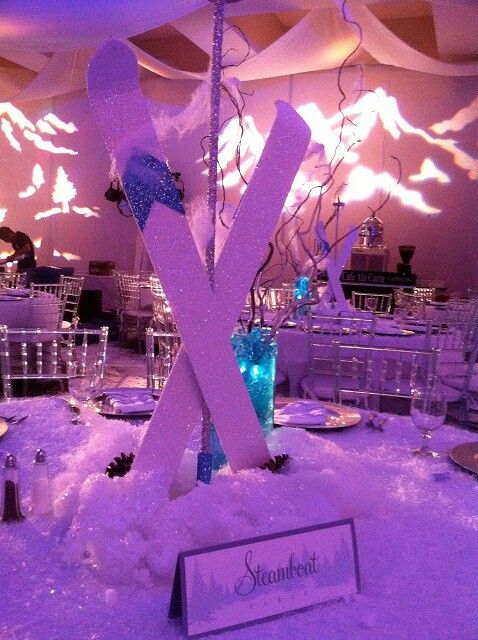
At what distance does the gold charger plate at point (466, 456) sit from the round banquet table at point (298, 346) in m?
1.98

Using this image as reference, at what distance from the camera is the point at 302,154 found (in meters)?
1.05

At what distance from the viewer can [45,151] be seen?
1066 cm

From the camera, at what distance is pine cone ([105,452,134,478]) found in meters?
0.95

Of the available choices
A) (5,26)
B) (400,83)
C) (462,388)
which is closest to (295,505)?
(462,388)

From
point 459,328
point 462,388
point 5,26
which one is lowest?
point 462,388

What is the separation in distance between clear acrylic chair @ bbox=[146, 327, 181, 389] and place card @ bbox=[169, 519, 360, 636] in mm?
1223

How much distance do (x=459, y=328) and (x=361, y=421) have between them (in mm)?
2798

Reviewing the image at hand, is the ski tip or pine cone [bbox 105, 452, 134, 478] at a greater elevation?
the ski tip

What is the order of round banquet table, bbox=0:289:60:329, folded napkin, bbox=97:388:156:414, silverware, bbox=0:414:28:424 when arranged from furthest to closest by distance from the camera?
round banquet table, bbox=0:289:60:329 → folded napkin, bbox=97:388:156:414 → silverware, bbox=0:414:28:424

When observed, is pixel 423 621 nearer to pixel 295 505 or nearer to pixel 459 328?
pixel 295 505

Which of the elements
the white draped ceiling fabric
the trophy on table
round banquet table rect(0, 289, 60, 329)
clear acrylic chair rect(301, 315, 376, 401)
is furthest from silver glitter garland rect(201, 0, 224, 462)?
the trophy on table

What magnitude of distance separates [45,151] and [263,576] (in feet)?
35.3

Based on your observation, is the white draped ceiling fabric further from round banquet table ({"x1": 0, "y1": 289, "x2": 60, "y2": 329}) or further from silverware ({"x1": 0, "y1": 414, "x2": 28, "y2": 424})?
silverware ({"x1": 0, "y1": 414, "x2": 28, "y2": 424})

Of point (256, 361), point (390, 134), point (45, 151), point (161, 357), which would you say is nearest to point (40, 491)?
point (256, 361)
